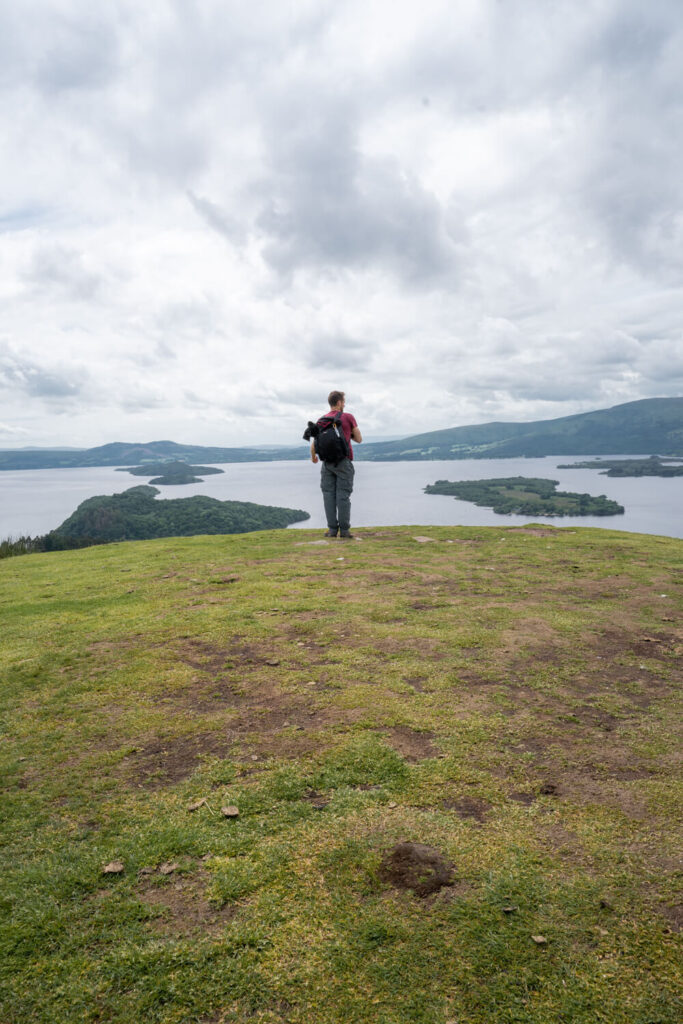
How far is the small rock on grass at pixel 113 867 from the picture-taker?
10.1ft

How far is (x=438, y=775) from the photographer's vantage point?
384 cm

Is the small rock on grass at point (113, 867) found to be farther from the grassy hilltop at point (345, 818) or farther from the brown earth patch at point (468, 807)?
the brown earth patch at point (468, 807)

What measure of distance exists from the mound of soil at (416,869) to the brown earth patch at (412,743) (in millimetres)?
929

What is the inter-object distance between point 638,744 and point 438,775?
1.67 m

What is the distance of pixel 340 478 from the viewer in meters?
13.8

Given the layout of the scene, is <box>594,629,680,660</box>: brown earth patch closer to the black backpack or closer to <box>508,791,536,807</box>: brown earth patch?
<box>508,791,536,807</box>: brown earth patch

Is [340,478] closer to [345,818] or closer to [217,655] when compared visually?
[217,655]

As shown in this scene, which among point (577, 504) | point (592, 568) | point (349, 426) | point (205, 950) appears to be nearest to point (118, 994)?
point (205, 950)

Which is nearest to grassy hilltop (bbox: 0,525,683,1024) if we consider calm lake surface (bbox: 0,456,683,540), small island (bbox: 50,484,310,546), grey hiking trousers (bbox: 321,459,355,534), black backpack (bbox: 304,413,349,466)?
black backpack (bbox: 304,413,349,466)

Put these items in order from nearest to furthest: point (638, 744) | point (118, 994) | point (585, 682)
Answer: point (118, 994) < point (638, 744) < point (585, 682)

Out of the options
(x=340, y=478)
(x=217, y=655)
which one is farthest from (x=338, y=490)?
(x=217, y=655)

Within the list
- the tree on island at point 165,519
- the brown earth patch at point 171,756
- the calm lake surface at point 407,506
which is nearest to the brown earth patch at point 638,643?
the brown earth patch at point 171,756

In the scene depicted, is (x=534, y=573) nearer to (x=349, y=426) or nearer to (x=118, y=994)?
(x=349, y=426)

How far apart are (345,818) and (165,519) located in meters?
103
